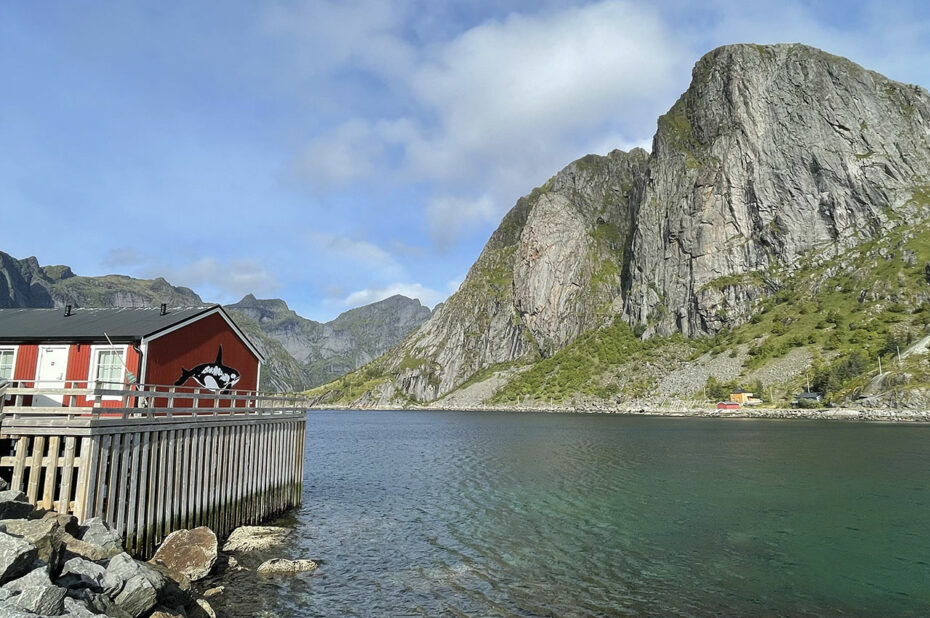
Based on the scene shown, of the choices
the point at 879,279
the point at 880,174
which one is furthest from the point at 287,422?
the point at 880,174

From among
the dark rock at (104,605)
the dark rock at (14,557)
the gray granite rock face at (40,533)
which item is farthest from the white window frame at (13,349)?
the dark rock at (14,557)

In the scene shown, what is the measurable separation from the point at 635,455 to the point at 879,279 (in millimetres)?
148740

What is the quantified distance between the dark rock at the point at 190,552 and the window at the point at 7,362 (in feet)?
51.8

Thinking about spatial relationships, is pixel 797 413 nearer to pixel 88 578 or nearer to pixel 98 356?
pixel 98 356

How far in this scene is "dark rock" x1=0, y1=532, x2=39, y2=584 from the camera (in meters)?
9.88

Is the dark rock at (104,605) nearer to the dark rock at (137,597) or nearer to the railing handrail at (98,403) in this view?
the dark rock at (137,597)

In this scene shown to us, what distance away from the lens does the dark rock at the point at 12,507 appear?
13.5 metres

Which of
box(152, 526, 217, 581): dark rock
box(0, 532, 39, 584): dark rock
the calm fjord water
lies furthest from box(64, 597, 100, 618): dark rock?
box(152, 526, 217, 581): dark rock

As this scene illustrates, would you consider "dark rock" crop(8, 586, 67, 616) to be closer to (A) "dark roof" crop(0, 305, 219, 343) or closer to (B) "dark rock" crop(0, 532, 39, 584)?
(B) "dark rock" crop(0, 532, 39, 584)

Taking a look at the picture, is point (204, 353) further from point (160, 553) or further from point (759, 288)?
point (759, 288)

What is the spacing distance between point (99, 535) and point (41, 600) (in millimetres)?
5751

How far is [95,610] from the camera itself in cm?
1151

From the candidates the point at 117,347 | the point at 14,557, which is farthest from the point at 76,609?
the point at 117,347

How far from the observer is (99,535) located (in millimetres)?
15172
